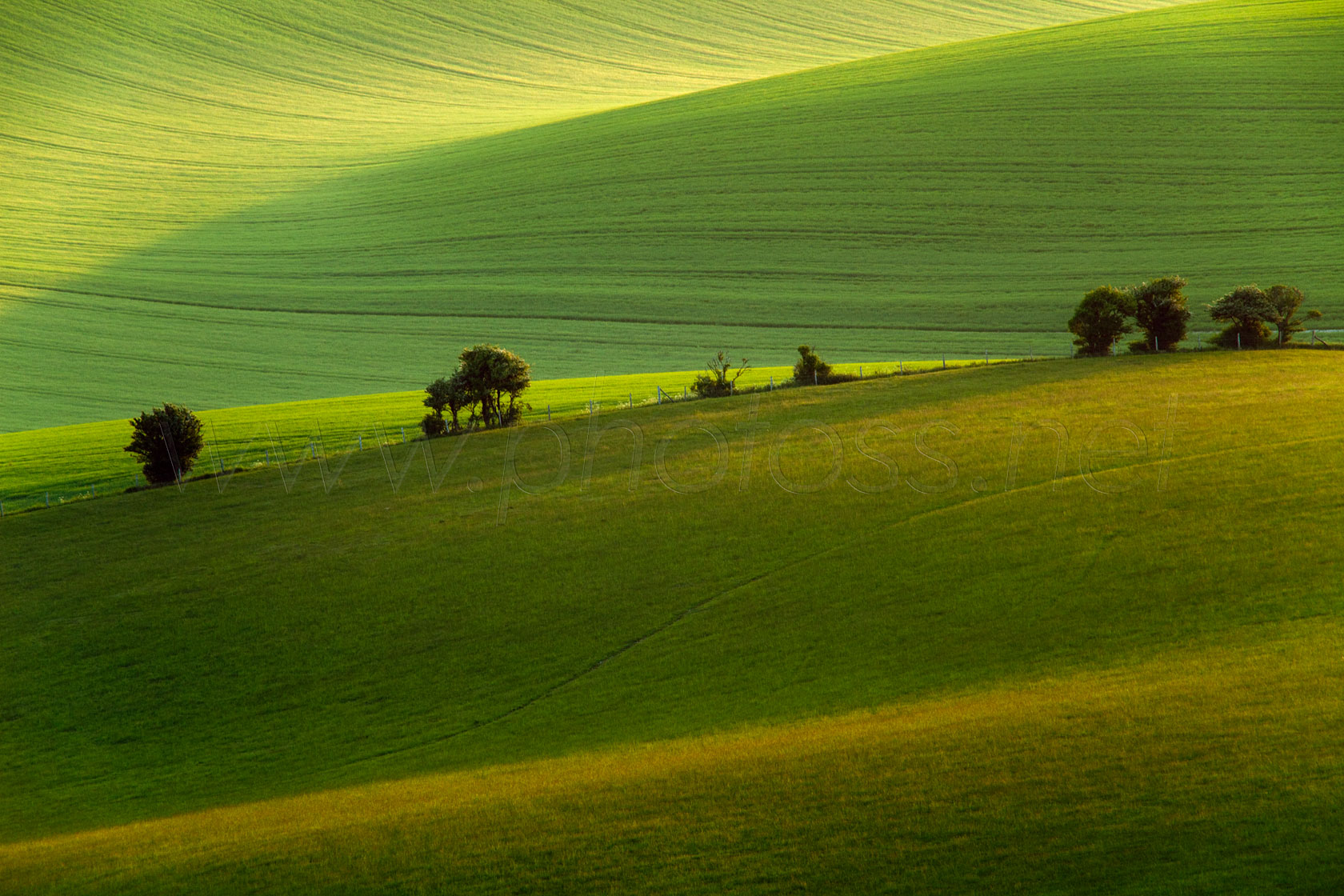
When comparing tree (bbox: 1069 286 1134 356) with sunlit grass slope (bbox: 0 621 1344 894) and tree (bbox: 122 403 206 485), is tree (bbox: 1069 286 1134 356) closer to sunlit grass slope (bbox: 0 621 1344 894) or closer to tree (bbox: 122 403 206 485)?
sunlit grass slope (bbox: 0 621 1344 894)

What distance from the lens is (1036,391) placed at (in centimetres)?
3120

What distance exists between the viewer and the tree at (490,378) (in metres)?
32.3

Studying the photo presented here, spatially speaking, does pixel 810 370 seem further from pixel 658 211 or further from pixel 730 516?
pixel 658 211

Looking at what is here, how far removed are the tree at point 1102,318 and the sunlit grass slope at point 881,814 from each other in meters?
22.8

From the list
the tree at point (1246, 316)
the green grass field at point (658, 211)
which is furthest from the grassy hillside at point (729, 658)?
the green grass field at point (658, 211)

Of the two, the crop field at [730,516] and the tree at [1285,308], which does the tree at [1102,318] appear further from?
the tree at [1285,308]

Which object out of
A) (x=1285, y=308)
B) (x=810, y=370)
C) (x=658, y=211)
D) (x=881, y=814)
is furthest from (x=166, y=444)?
(x=658, y=211)

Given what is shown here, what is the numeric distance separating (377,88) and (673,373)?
76374mm

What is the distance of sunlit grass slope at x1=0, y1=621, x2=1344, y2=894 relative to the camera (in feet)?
36.6

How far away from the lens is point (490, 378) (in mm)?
32438

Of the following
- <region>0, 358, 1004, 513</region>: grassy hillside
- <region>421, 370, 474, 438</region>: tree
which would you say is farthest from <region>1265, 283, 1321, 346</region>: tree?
<region>421, 370, 474, 438</region>: tree

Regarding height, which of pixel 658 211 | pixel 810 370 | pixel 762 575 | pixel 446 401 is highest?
pixel 658 211

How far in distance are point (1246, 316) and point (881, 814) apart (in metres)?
29.8

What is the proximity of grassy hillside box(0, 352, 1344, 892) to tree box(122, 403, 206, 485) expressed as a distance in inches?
62.7
